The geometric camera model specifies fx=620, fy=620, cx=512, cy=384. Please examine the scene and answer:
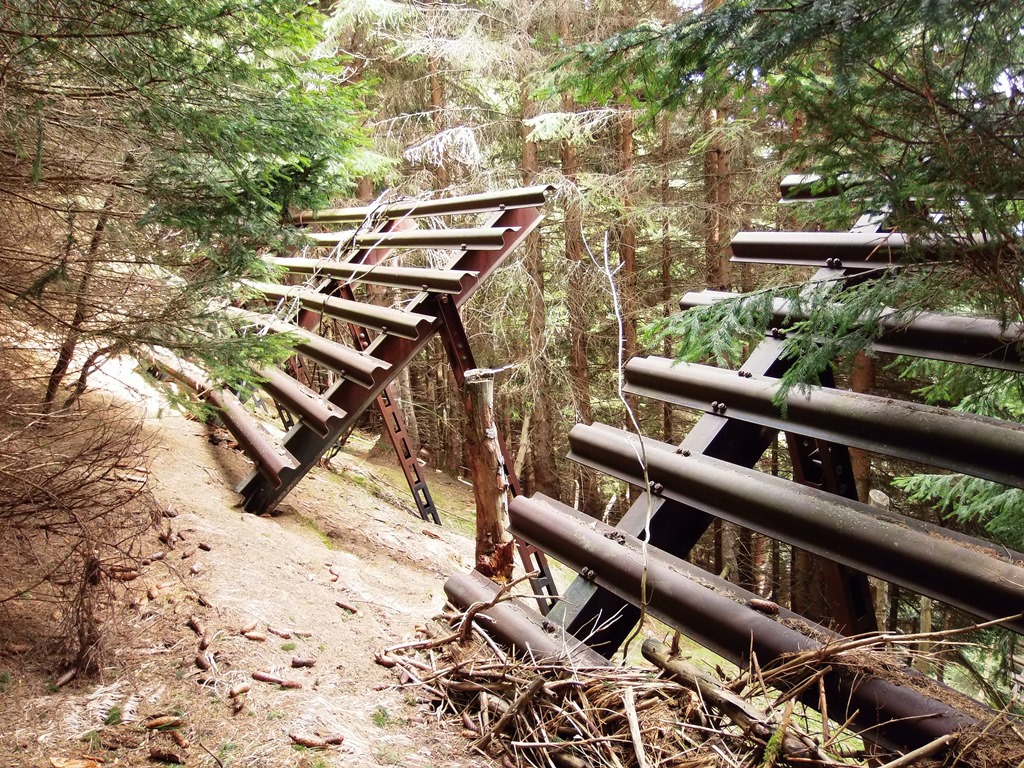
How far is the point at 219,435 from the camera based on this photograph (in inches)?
282

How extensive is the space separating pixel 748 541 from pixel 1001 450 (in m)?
14.6

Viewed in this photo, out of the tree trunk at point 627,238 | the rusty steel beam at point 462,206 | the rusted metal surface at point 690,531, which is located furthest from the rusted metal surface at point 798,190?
the tree trunk at point 627,238

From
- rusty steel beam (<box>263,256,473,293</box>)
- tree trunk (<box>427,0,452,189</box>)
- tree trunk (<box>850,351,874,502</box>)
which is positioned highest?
tree trunk (<box>427,0,452,189</box>)

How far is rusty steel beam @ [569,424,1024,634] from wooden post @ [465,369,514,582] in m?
3.35

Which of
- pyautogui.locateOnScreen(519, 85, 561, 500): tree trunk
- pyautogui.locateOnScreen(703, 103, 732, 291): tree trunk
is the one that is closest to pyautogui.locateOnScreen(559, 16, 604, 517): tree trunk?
pyautogui.locateOnScreen(519, 85, 561, 500): tree trunk

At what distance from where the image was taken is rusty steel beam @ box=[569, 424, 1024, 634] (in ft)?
5.66

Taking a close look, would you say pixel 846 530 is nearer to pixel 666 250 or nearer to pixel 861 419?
pixel 861 419

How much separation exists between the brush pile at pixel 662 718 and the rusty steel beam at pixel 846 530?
252 millimetres

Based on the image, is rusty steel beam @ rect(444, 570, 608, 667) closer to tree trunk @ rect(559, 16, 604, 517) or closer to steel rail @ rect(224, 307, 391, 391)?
steel rail @ rect(224, 307, 391, 391)

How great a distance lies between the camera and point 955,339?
229cm

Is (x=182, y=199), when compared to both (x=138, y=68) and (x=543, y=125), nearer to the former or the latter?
(x=138, y=68)

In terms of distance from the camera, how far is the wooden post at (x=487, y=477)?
6.08m

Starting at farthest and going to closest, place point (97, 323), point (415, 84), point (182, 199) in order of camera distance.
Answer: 1. point (415, 84)
2. point (97, 323)
3. point (182, 199)

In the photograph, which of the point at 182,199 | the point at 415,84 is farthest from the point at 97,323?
the point at 415,84
